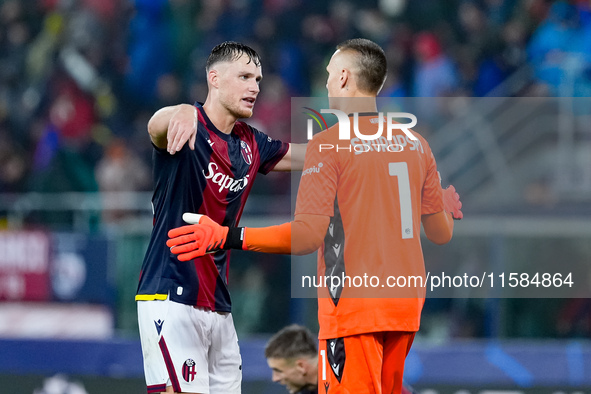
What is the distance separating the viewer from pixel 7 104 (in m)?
11.8

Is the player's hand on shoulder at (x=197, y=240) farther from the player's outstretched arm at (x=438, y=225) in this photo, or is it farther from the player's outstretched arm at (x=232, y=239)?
the player's outstretched arm at (x=438, y=225)

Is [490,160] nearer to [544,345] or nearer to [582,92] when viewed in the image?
[582,92]

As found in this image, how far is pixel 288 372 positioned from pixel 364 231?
6.34 feet

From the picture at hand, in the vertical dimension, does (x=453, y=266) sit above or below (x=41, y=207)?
below

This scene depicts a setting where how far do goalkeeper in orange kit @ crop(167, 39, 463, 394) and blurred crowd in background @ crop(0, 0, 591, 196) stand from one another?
5875mm

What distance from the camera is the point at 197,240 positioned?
3.64 metres

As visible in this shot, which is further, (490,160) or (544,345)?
(490,160)

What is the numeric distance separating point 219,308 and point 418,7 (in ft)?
27.0

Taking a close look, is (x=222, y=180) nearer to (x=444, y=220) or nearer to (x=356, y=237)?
(x=356, y=237)

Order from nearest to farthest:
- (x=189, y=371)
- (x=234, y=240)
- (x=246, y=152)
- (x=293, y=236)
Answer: (x=293, y=236), (x=234, y=240), (x=189, y=371), (x=246, y=152)

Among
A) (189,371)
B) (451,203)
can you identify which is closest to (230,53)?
(451,203)

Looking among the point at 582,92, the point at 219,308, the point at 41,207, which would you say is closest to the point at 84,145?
the point at 41,207

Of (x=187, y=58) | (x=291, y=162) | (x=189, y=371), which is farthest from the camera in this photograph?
(x=187, y=58)

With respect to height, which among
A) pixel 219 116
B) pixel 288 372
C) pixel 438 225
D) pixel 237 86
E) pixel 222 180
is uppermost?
pixel 237 86
